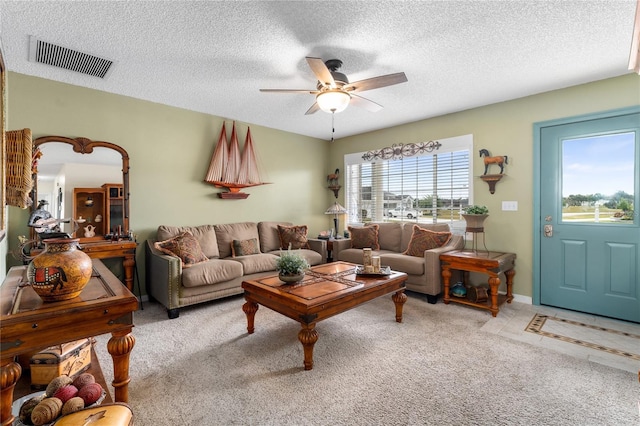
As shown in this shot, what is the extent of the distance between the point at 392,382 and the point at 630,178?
3156 mm

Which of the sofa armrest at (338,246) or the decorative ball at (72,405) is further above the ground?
the sofa armrest at (338,246)

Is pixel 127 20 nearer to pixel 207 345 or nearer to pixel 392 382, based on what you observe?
pixel 207 345

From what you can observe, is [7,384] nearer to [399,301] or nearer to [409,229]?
[399,301]

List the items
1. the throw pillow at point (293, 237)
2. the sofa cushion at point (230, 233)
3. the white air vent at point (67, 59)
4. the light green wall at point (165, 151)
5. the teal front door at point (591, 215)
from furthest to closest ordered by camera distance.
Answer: the throw pillow at point (293, 237) → the sofa cushion at point (230, 233) → the light green wall at point (165, 151) → the teal front door at point (591, 215) → the white air vent at point (67, 59)

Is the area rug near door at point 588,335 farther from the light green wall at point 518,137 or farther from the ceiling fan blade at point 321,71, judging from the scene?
the ceiling fan blade at point 321,71

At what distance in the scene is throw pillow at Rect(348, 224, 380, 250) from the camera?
15.2ft

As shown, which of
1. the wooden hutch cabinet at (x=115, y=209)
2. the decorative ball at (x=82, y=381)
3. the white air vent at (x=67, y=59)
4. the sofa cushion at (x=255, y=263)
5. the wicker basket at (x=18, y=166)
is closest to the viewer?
the decorative ball at (x=82, y=381)

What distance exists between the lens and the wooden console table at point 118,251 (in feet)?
10.2

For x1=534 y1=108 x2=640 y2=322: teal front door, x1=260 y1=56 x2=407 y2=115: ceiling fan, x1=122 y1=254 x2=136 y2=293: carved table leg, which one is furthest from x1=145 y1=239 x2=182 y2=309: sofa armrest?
x1=534 y1=108 x2=640 y2=322: teal front door

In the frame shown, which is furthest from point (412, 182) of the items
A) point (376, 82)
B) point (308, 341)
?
point (308, 341)

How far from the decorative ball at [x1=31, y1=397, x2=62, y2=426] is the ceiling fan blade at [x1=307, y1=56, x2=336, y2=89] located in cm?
233

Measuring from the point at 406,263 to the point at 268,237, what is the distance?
2153mm

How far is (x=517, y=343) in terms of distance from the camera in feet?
8.34

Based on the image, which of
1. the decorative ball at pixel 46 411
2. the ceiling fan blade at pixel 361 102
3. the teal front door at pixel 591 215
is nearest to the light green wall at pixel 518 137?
the teal front door at pixel 591 215
